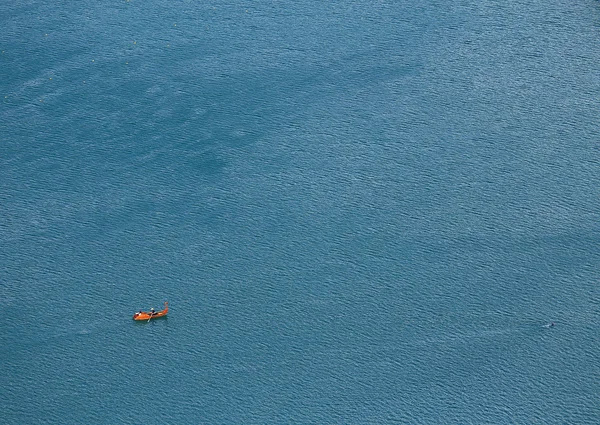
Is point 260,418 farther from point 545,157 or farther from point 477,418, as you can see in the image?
point 545,157

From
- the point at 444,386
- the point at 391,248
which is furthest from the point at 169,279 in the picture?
the point at 444,386

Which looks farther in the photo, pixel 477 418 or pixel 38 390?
pixel 38 390

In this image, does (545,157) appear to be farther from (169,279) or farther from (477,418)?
(169,279)

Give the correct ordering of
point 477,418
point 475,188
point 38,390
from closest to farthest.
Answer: point 477,418 → point 38,390 → point 475,188

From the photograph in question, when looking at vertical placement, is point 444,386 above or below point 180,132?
below

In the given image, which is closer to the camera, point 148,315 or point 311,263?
point 148,315

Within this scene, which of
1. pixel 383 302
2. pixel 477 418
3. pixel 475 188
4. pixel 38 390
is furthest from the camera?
pixel 475 188

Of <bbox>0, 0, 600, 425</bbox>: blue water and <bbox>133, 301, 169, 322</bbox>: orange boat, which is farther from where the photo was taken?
<bbox>133, 301, 169, 322</bbox>: orange boat

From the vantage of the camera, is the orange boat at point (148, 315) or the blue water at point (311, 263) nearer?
the blue water at point (311, 263)
